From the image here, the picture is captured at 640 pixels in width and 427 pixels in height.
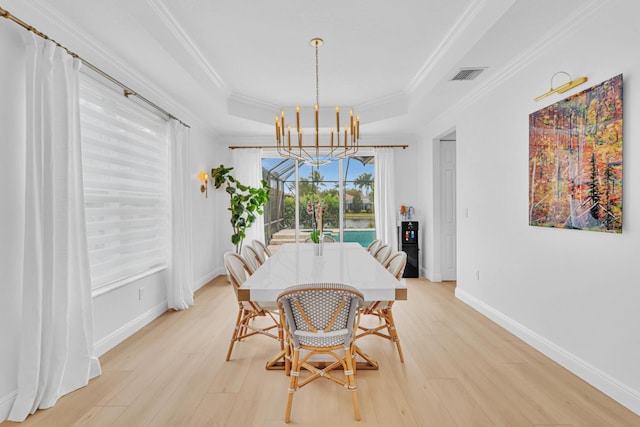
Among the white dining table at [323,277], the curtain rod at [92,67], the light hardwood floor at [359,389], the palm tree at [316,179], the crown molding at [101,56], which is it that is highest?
the crown molding at [101,56]

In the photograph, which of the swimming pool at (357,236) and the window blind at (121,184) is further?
the swimming pool at (357,236)

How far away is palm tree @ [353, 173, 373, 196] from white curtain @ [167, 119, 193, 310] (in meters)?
3.28

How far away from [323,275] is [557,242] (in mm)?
1912

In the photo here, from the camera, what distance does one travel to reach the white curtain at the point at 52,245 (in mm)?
2098

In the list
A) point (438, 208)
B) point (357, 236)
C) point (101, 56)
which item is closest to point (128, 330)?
point (101, 56)

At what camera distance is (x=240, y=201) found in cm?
575

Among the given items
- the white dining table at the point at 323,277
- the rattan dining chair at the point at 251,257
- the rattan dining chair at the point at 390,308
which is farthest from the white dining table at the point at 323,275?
the rattan dining chair at the point at 251,257

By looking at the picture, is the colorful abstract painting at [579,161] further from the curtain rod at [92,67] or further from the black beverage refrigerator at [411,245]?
the curtain rod at [92,67]

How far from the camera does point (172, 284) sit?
416 cm

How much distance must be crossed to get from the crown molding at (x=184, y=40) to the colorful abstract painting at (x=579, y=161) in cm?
319

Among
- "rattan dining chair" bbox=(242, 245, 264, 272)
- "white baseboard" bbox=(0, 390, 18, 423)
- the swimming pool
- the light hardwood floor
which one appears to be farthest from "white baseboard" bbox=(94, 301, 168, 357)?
the swimming pool

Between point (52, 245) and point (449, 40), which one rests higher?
point (449, 40)

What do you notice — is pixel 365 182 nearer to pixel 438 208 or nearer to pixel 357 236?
pixel 357 236

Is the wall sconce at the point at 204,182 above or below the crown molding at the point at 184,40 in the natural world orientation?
below
